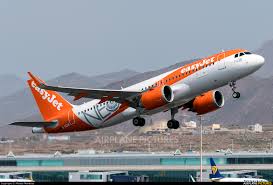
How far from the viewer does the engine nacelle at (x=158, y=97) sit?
223ft

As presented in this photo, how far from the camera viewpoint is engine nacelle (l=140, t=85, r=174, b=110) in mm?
68000

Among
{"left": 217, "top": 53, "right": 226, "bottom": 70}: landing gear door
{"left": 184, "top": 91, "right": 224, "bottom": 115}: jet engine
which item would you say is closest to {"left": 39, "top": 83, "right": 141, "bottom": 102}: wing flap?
{"left": 184, "top": 91, "right": 224, "bottom": 115}: jet engine

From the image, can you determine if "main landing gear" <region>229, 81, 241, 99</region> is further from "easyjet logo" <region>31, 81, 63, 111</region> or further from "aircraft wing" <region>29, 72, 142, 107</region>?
"easyjet logo" <region>31, 81, 63, 111</region>

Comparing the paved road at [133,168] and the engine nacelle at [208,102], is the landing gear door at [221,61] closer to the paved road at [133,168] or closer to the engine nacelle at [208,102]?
the engine nacelle at [208,102]

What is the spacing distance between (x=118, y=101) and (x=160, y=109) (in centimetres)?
483

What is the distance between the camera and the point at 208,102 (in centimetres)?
7369

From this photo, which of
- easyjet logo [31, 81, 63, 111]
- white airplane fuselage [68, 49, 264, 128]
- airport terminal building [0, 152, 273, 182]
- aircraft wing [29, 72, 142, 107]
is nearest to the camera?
white airplane fuselage [68, 49, 264, 128]

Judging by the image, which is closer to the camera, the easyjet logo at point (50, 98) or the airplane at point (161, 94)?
the airplane at point (161, 94)

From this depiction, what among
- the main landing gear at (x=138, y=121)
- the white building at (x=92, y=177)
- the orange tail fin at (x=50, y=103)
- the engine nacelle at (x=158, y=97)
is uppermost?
the orange tail fin at (x=50, y=103)

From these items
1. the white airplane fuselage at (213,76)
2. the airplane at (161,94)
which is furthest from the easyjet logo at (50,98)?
the white airplane fuselage at (213,76)

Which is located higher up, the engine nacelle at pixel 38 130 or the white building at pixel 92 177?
the engine nacelle at pixel 38 130

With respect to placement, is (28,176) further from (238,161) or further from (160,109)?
(160,109)

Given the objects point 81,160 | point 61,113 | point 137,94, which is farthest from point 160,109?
point 81,160

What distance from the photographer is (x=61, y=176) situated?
518 ft
